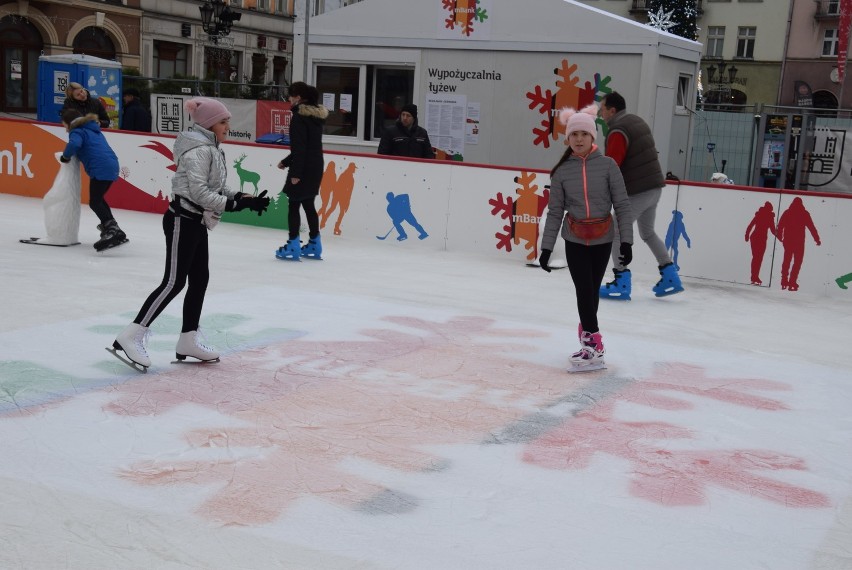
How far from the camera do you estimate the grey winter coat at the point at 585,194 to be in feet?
20.1

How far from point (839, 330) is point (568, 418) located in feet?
13.5

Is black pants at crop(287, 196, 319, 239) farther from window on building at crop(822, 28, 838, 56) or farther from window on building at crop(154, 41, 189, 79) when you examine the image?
window on building at crop(822, 28, 838, 56)

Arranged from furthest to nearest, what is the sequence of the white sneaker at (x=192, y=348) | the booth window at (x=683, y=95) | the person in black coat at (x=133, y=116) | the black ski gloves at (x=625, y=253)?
1. the person in black coat at (x=133, y=116)
2. the booth window at (x=683, y=95)
3. the black ski gloves at (x=625, y=253)
4. the white sneaker at (x=192, y=348)

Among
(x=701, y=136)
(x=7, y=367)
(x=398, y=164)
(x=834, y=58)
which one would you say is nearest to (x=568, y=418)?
(x=7, y=367)

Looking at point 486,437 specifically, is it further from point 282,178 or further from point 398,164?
point 282,178

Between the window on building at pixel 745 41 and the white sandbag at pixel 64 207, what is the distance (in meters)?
49.3

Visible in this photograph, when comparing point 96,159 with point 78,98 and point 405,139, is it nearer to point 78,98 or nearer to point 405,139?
point 78,98

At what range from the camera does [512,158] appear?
48.5 ft

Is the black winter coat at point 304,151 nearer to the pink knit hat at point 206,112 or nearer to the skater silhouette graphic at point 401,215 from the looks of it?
the skater silhouette graphic at point 401,215

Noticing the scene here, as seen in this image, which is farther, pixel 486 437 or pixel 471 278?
pixel 471 278

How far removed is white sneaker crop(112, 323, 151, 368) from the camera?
542 cm

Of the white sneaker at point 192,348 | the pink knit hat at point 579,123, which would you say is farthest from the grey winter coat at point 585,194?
the white sneaker at point 192,348

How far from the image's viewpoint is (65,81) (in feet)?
67.8

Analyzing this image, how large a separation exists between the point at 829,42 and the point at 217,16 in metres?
37.8
